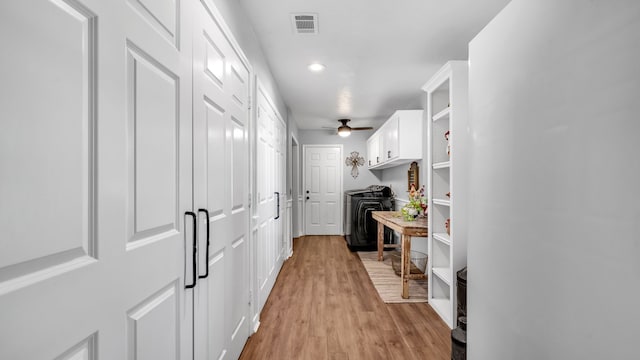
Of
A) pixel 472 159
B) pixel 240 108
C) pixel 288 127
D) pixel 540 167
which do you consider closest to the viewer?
pixel 540 167

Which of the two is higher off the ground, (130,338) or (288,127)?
(288,127)

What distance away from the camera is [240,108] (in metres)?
2.02

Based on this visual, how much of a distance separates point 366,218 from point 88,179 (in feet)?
16.5

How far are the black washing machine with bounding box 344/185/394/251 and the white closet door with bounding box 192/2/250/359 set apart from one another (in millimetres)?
3419

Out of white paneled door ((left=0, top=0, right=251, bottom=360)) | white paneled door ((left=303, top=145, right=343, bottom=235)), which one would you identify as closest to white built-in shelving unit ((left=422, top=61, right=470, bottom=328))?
A: white paneled door ((left=0, top=0, right=251, bottom=360))

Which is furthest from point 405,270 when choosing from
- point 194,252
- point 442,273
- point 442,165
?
point 194,252

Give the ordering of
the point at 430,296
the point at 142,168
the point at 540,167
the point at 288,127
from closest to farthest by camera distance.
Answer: the point at 540,167
the point at 142,168
the point at 430,296
the point at 288,127

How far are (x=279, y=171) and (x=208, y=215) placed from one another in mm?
2574

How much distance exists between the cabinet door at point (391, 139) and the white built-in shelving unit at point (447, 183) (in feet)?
3.92

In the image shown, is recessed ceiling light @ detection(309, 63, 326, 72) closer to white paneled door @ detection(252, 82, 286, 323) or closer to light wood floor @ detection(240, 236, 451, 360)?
white paneled door @ detection(252, 82, 286, 323)

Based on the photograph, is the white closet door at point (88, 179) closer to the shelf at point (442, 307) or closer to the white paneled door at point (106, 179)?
the white paneled door at point (106, 179)

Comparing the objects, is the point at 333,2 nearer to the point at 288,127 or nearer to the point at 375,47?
the point at 375,47

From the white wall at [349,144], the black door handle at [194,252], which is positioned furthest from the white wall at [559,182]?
the white wall at [349,144]

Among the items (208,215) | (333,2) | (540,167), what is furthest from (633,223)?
(333,2)
